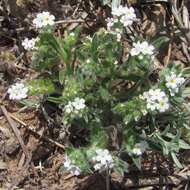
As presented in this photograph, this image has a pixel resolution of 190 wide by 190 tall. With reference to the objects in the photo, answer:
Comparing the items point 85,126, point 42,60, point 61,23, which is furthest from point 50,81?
point 61,23

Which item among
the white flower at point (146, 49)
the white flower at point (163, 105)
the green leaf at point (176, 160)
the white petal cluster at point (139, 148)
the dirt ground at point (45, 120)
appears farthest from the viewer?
the dirt ground at point (45, 120)

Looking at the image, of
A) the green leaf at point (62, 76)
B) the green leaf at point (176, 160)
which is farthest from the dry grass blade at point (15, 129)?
the green leaf at point (176, 160)

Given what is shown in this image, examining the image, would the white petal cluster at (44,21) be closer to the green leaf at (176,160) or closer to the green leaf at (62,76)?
the green leaf at (62,76)

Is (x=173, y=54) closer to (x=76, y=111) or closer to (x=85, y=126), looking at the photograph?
(x=85, y=126)

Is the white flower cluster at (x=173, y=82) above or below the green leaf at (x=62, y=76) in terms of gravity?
below

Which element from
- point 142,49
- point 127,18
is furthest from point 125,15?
point 142,49

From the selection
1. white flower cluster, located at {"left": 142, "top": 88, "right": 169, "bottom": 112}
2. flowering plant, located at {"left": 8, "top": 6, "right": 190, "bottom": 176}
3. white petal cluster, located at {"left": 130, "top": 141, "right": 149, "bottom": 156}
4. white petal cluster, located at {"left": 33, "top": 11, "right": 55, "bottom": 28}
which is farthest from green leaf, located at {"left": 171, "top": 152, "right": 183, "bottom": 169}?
white petal cluster, located at {"left": 33, "top": 11, "right": 55, "bottom": 28}

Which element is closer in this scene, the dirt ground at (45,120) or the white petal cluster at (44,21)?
the white petal cluster at (44,21)
